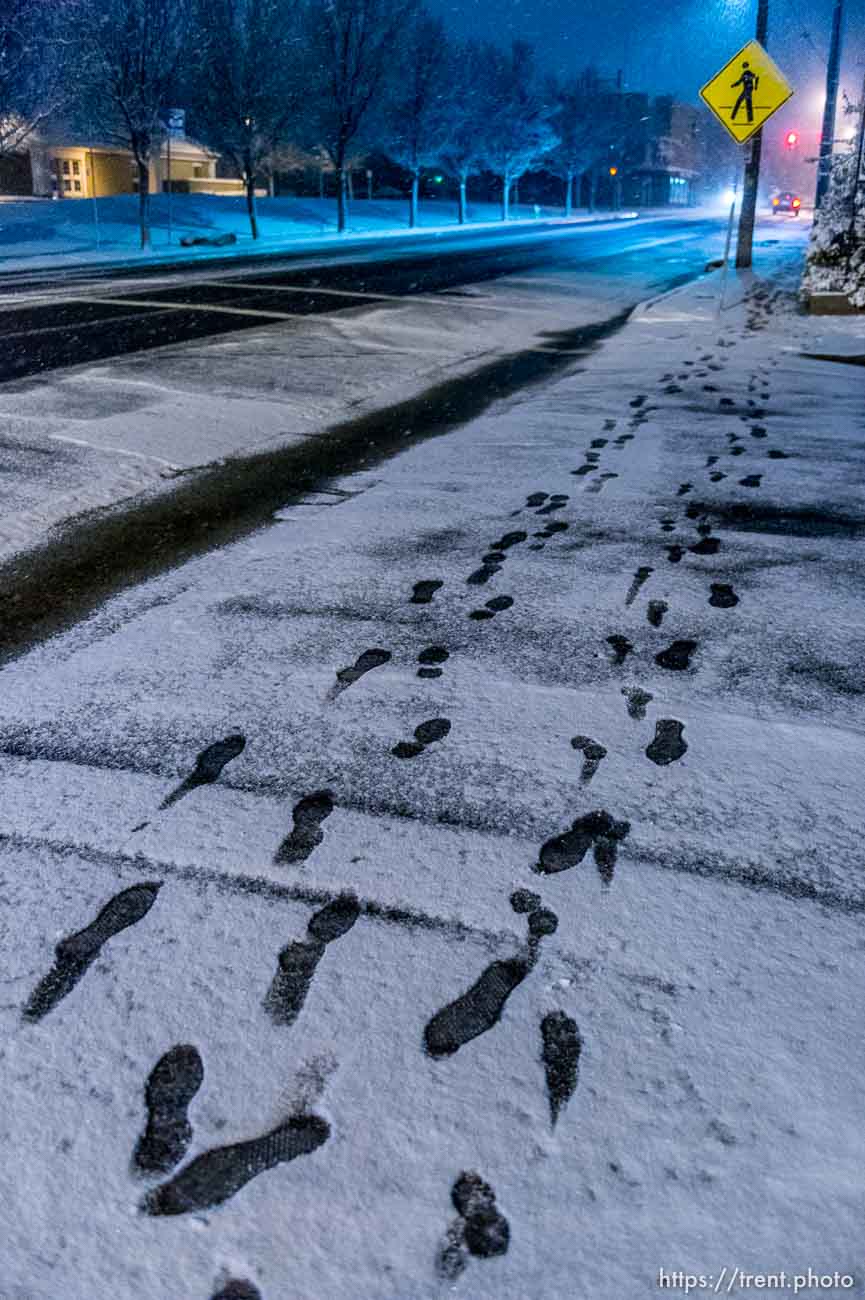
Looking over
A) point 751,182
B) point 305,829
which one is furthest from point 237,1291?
point 751,182

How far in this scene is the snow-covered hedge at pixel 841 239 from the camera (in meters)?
12.2

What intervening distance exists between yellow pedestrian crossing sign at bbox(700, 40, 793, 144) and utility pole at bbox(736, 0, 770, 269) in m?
5.06

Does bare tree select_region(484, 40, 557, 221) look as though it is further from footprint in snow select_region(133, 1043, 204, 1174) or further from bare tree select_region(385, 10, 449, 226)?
footprint in snow select_region(133, 1043, 204, 1174)

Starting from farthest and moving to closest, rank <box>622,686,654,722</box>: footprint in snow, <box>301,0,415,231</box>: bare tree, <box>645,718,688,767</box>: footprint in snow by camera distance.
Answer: <box>301,0,415,231</box>: bare tree
<box>622,686,654,722</box>: footprint in snow
<box>645,718,688,767</box>: footprint in snow

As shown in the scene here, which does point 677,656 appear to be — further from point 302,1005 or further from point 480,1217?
point 480,1217

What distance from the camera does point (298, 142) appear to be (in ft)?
147

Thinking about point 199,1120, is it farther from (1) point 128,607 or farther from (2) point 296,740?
(1) point 128,607

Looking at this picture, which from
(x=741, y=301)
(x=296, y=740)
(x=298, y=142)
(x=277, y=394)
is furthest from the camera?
(x=298, y=142)

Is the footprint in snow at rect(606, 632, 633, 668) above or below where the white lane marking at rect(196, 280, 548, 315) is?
below

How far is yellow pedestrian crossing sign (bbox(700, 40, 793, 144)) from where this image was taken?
10.9m

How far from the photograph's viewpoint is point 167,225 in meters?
37.6

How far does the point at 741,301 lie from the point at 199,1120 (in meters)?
14.7

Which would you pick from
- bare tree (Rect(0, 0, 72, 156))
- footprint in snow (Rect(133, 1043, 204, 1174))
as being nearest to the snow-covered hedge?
footprint in snow (Rect(133, 1043, 204, 1174))

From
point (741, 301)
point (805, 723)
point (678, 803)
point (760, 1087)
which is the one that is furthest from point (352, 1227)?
point (741, 301)
